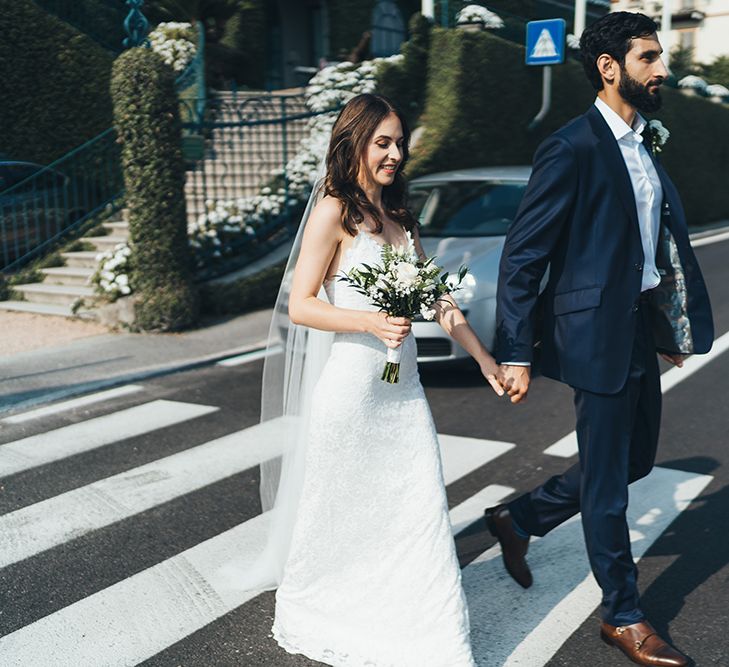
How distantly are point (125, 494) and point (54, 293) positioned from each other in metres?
6.48

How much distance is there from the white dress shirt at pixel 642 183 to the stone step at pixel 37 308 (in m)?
8.15

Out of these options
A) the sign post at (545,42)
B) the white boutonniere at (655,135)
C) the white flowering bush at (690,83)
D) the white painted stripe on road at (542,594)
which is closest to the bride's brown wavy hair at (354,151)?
the white boutonniere at (655,135)

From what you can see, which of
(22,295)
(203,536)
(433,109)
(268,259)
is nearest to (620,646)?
(203,536)

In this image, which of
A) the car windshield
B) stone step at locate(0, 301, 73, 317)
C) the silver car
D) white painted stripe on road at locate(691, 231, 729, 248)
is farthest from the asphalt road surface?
white painted stripe on road at locate(691, 231, 729, 248)

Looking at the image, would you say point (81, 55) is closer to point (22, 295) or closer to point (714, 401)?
point (22, 295)

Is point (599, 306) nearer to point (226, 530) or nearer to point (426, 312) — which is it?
point (426, 312)

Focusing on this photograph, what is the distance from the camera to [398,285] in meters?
2.88

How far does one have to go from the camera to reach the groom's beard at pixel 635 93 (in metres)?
3.04

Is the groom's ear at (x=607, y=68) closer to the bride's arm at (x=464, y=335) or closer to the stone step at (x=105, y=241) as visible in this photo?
the bride's arm at (x=464, y=335)

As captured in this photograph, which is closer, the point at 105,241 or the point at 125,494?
the point at 125,494

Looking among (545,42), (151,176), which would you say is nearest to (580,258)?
(151,176)

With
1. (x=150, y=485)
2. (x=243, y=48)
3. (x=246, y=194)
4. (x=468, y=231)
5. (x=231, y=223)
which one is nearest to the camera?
(x=150, y=485)

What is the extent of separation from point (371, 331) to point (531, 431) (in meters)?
3.21

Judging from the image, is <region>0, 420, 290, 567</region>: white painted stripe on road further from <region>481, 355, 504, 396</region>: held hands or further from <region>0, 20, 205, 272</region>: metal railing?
<region>0, 20, 205, 272</region>: metal railing
